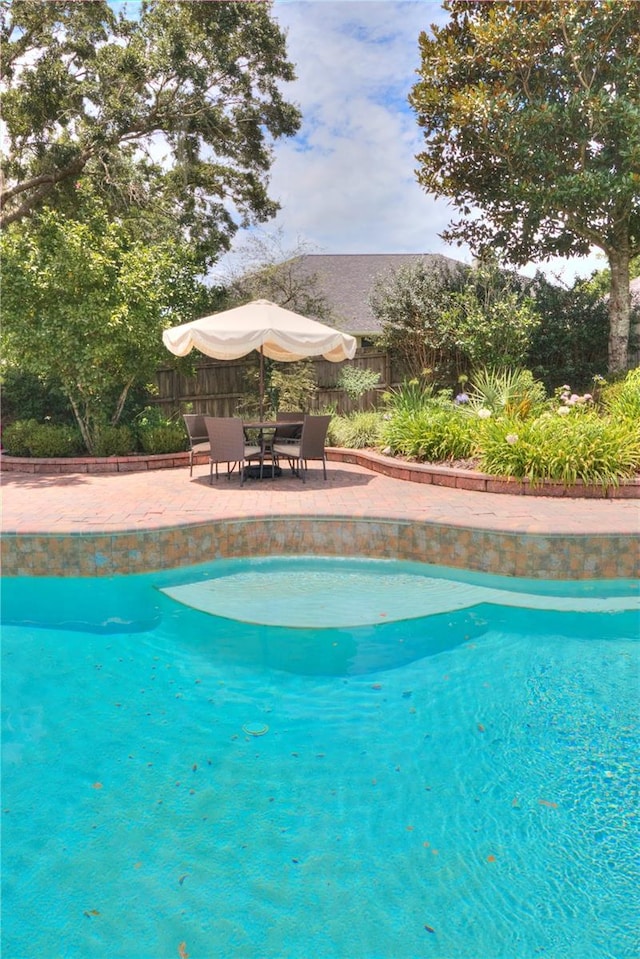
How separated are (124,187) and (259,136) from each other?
14.4 ft

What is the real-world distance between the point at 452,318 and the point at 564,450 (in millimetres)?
7587

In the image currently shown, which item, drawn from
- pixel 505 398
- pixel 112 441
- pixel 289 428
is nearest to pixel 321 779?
pixel 289 428

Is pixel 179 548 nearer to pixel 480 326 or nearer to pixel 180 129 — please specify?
pixel 480 326

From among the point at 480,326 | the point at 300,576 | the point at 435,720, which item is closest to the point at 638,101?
the point at 480,326

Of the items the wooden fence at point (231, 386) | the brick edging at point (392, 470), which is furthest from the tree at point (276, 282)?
the brick edging at point (392, 470)

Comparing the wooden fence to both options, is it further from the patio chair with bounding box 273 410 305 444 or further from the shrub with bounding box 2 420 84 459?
the patio chair with bounding box 273 410 305 444

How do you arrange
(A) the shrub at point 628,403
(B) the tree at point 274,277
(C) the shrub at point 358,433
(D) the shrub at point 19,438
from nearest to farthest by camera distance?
(A) the shrub at point 628,403 → (D) the shrub at point 19,438 → (C) the shrub at point 358,433 → (B) the tree at point 274,277

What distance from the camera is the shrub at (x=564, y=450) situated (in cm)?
775

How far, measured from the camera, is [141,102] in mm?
14500

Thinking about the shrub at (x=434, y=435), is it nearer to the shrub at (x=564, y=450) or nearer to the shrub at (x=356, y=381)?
the shrub at (x=564, y=450)

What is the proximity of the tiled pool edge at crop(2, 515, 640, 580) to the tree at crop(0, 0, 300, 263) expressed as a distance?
9.43 m

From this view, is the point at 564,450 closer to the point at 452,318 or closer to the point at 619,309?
the point at 452,318

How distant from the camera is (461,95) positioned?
42.1ft

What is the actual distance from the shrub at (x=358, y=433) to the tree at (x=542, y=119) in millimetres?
6607
